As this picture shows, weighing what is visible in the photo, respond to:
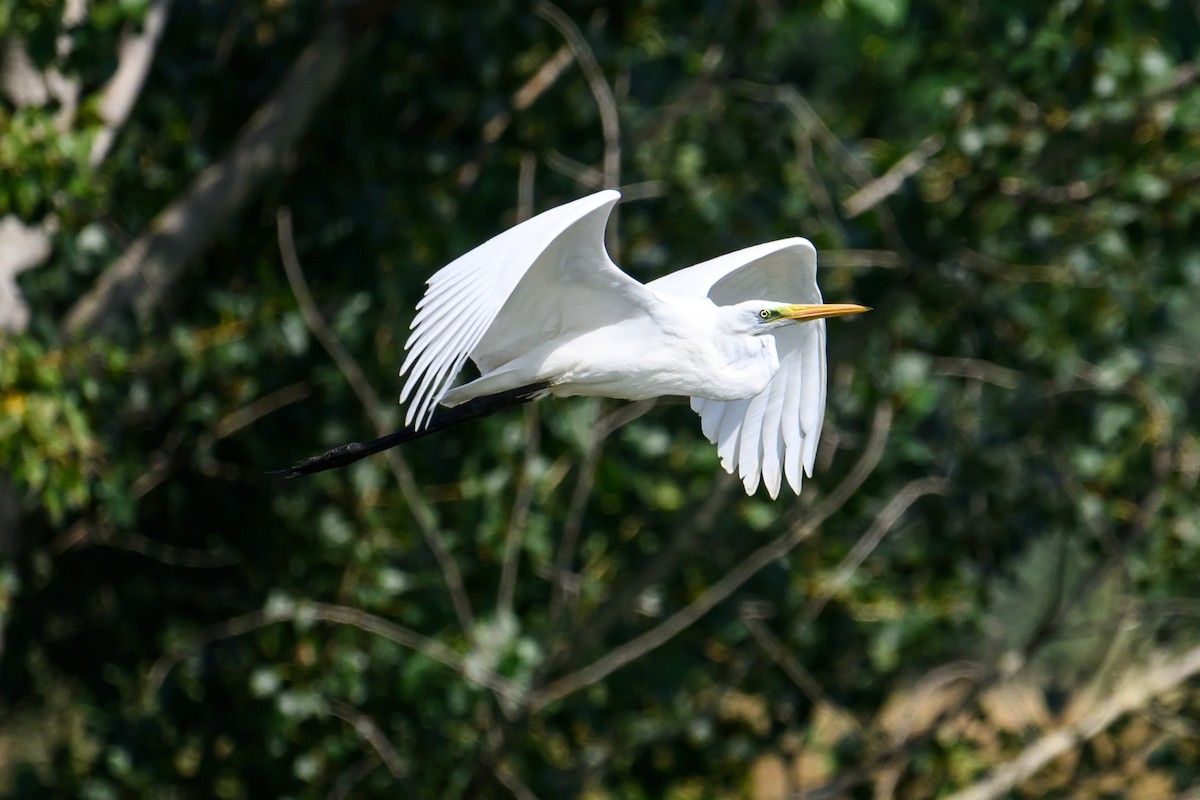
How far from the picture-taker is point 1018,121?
6.71 meters

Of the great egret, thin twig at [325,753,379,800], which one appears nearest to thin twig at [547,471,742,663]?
thin twig at [325,753,379,800]

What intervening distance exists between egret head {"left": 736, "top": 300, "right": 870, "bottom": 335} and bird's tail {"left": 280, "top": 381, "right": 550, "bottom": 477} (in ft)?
1.61

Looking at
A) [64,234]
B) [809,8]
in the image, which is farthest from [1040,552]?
[64,234]

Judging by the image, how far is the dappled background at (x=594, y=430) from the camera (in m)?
6.18

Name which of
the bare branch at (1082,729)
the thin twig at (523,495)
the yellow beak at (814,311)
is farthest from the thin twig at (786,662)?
the yellow beak at (814,311)

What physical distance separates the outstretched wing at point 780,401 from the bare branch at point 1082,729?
261 centimetres

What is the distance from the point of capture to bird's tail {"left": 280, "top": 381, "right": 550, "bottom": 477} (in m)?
4.25

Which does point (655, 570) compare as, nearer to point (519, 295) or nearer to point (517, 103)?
point (517, 103)

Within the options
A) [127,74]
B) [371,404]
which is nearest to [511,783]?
[371,404]

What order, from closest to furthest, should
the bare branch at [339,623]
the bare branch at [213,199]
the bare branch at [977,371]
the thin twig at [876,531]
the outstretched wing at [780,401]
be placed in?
the outstretched wing at [780,401], the bare branch at [339,623], the bare branch at [213,199], the thin twig at [876,531], the bare branch at [977,371]

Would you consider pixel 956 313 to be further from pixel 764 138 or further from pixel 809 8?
pixel 809 8

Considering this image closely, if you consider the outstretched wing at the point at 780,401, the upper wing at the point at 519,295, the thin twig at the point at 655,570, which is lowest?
the thin twig at the point at 655,570

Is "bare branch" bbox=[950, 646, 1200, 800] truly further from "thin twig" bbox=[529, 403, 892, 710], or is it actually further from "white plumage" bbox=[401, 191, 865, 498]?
"white plumage" bbox=[401, 191, 865, 498]

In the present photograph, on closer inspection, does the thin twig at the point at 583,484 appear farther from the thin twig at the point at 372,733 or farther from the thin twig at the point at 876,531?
the thin twig at the point at 876,531
